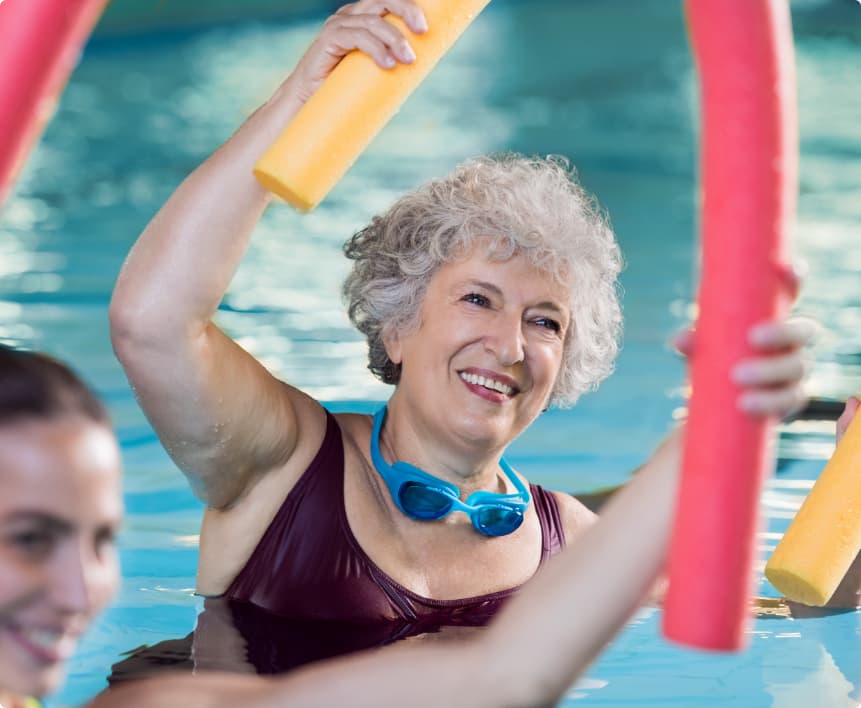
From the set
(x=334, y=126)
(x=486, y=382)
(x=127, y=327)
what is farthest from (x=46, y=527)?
(x=486, y=382)

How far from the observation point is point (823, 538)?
1.94 m

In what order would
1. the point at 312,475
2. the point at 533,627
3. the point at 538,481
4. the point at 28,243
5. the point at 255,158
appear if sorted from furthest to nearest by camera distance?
the point at 28,243 → the point at 538,481 → the point at 312,475 → the point at 255,158 → the point at 533,627

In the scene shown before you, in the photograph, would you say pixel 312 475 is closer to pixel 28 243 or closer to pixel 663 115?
pixel 28 243

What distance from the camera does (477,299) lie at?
3.21 metres

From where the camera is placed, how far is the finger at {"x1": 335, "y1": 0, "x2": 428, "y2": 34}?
1.95 meters

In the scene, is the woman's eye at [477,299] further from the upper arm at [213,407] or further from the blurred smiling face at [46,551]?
the blurred smiling face at [46,551]

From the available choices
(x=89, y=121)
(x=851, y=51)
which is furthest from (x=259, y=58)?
(x=851, y=51)

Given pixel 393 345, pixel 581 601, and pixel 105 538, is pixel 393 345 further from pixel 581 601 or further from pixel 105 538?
pixel 581 601

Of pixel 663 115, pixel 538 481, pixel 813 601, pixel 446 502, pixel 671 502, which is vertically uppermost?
pixel 663 115

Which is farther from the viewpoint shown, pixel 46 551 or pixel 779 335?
pixel 46 551

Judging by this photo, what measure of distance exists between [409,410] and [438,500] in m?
0.23

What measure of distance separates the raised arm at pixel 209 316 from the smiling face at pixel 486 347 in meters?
0.37

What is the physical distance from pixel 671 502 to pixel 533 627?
19 cm

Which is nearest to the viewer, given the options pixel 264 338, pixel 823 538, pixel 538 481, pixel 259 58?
pixel 823 538
